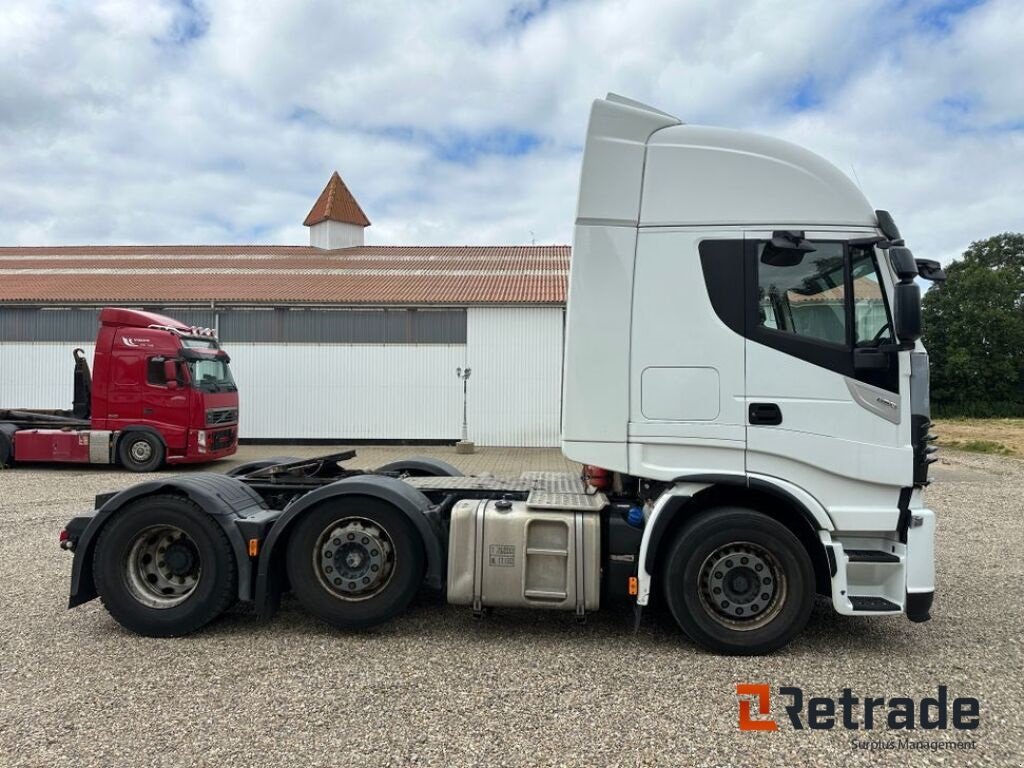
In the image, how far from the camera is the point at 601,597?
446 cm

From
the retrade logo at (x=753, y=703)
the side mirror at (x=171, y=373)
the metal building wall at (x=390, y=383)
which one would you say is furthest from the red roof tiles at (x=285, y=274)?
the retrade logo at (x=753, y=703)

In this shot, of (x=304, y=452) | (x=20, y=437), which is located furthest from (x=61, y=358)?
(x=304, y=452)

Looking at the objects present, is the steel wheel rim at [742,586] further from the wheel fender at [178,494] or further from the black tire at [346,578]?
the wheel fender at [178,494]

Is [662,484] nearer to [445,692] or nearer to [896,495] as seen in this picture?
[896,495]

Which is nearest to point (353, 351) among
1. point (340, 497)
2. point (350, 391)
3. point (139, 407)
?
point (350, 391)

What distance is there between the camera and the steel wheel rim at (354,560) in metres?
4.60

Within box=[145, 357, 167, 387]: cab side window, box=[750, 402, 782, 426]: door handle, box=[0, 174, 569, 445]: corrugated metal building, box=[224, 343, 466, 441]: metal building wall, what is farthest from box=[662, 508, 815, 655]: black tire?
box=[224, 343, 466, 441]: metal building wall

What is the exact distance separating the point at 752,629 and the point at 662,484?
41.4 inches

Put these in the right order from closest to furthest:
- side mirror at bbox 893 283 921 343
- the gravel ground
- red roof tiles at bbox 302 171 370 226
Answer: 1. the gravel ground
2. side mirror at bbox 893 283 921 343
3. red roof tiles at bbox 302 171 370 226

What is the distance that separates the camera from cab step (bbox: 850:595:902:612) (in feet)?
13.3

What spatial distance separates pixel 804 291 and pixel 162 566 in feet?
15.5

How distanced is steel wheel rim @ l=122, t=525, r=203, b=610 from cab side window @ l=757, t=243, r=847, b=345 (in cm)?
417

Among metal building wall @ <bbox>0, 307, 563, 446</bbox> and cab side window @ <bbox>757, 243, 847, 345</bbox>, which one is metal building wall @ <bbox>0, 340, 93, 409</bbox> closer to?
metal building wall @ <bbox>0, 307, 563, 446</bbox>

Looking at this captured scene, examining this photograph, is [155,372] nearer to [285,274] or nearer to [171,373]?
[171,373]
